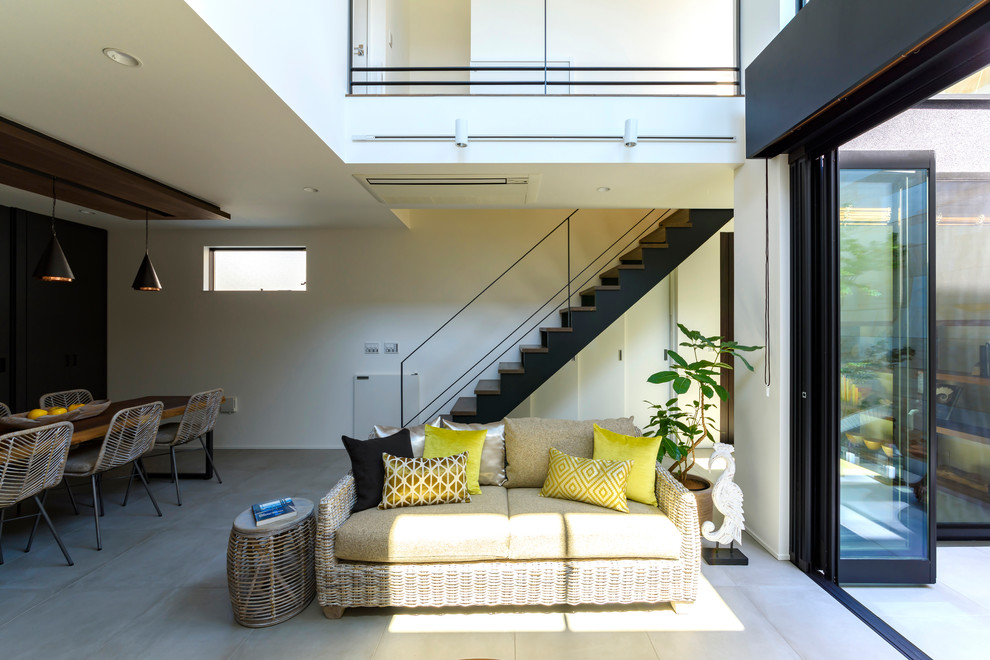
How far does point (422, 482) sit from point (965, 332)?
3581 mm

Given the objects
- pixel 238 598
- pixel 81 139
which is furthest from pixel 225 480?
pixel 81 139

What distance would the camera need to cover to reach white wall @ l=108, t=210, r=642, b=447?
19.5 feet

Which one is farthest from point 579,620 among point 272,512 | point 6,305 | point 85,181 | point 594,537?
point 6,305

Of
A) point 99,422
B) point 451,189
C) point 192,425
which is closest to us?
point 99,422

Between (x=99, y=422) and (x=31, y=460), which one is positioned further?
(x=99, y=422)

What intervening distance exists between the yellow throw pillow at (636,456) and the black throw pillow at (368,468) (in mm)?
1257

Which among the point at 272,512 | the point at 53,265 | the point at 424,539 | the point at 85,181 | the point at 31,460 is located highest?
the point at 85,181

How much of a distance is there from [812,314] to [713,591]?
1687mm

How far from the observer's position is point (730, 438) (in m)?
6.09

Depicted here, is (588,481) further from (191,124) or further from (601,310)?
(191,124)

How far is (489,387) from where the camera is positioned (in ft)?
17.1

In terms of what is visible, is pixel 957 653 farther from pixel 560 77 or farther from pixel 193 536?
pixel 560 77

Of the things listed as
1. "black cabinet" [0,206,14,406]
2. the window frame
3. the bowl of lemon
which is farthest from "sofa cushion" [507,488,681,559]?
"black cabinet" [0,206,14,406]

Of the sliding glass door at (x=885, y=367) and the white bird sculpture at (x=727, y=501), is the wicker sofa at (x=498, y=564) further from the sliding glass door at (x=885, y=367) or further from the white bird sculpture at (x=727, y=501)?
the sliding glass door at (x=885, y=367)
